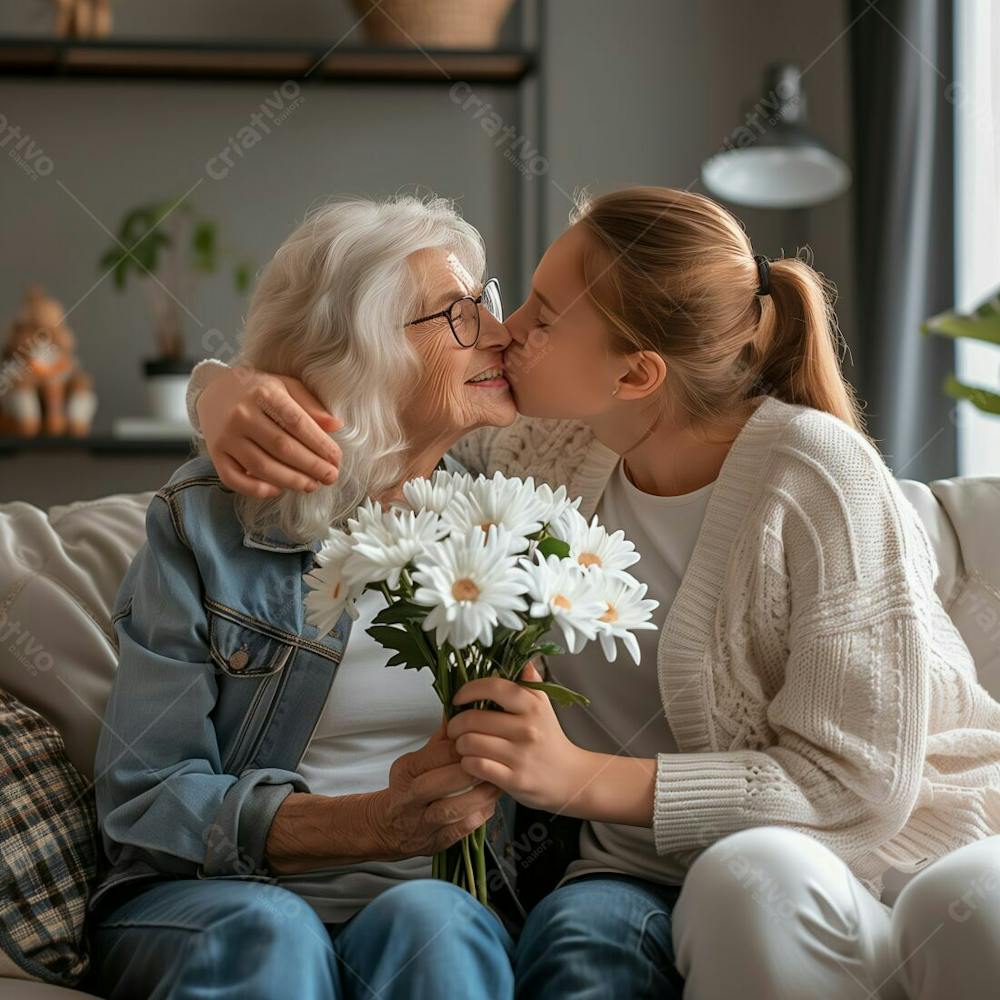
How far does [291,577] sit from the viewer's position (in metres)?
1.51

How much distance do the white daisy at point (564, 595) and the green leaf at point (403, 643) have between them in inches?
5.2

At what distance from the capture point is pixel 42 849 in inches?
55.9

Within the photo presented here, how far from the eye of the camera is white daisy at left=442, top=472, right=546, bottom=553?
44.7 inches

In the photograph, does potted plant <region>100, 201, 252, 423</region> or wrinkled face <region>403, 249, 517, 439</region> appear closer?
wrinkled face <region>403, 249, 517, 439</region>

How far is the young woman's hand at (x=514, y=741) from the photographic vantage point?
1201 mm

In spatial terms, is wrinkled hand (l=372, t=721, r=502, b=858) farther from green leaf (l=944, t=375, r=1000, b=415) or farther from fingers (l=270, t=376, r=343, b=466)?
green leaf (l=944, t=375, r=1000, b=415)

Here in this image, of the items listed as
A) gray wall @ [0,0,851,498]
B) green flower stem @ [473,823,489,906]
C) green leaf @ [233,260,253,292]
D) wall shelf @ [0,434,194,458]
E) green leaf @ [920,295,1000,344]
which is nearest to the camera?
green leaf @ [920,295,1000,344]

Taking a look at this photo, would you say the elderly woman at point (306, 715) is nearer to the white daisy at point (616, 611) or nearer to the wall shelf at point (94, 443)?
the white daisy at point (616, 611)

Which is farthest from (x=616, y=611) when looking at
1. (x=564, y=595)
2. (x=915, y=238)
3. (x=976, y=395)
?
(x=915, y=238)

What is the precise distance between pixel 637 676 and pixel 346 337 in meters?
0.53

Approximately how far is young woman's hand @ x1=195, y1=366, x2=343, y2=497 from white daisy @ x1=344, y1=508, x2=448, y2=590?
0.85 feet

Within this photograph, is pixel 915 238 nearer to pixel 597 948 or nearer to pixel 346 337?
pixel 346 337

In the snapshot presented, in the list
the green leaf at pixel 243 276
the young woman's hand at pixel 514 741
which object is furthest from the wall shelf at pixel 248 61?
the young woman's hand at pixel 514 741

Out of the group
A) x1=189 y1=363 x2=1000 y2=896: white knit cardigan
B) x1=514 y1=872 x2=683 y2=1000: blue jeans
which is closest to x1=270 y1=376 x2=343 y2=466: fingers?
x1=189 y1=363 x2=1000 y2=896: white knit cardigan
